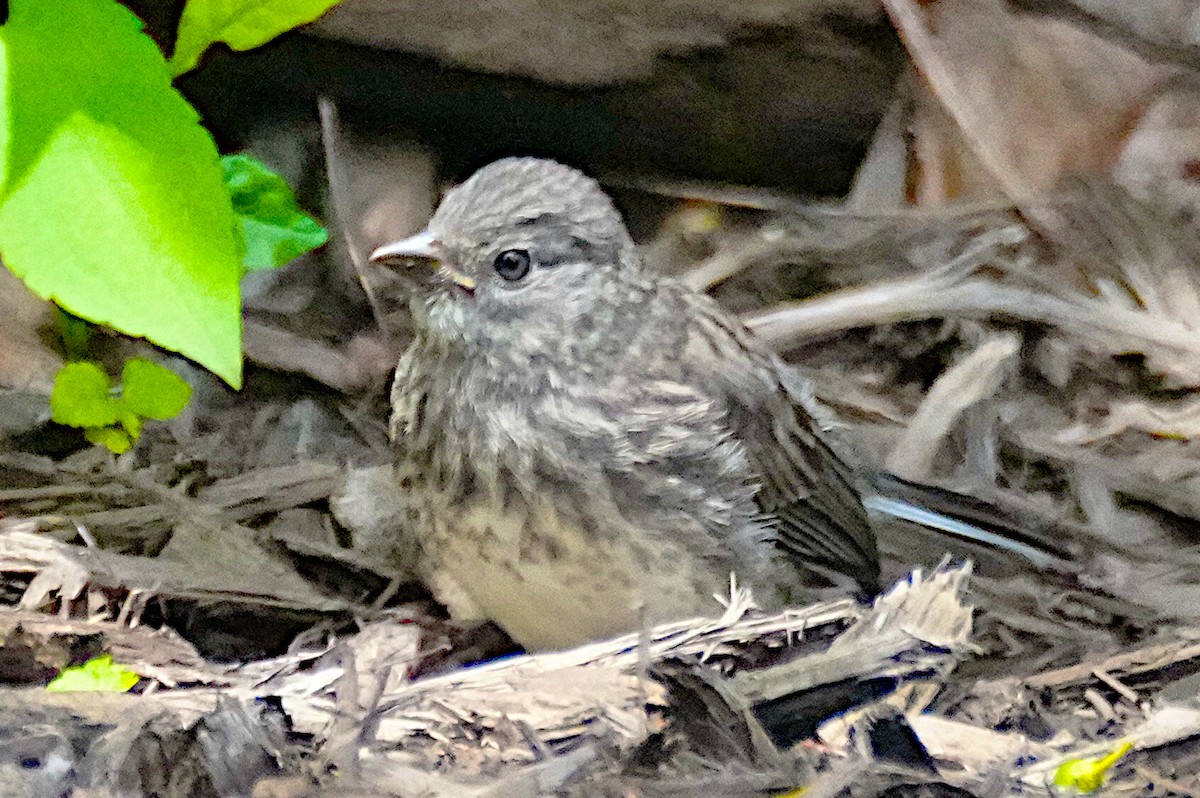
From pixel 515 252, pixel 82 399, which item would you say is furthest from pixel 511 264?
pixel 82 399

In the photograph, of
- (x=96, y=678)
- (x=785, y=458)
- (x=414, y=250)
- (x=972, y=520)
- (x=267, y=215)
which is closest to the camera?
(x=96, y=678)

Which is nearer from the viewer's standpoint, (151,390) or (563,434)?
(563,434)

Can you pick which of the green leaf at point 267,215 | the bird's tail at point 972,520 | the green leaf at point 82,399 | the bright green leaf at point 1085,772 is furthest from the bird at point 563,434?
the bright green leaf at point 1085,772

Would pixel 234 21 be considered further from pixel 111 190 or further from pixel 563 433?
pixel 563 433

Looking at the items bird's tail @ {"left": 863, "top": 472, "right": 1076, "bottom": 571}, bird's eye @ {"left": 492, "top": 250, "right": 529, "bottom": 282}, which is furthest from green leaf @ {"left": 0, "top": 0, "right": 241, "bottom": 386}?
bird's tail @ {"left": 863, "top": 472, "right": 1076, "bottom": 571}

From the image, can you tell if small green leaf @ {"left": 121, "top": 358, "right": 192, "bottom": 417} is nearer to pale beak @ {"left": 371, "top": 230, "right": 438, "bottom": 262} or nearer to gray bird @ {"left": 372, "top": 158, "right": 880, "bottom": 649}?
gray bird @ {"left": 372, "top": 158, "right": 880, "bottom": 649}

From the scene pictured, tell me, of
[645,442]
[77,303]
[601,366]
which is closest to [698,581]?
[645,442]
